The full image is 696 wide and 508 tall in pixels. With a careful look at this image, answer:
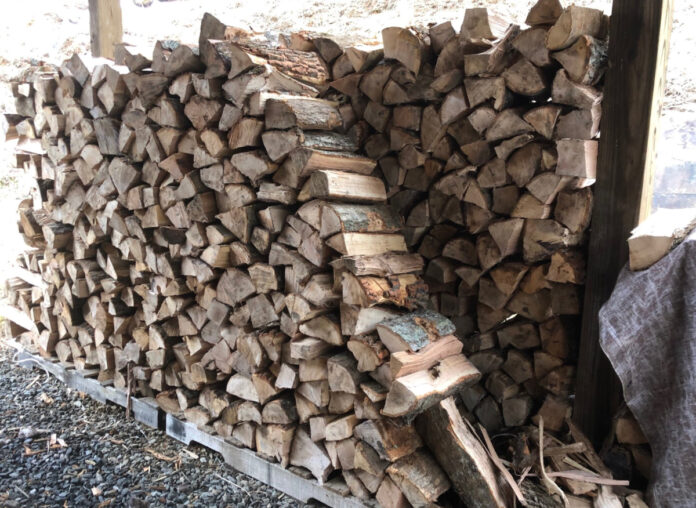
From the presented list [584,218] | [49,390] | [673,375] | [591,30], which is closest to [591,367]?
[673,375]

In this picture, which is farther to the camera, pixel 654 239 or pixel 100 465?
pixel 100 465

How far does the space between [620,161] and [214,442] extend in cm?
207

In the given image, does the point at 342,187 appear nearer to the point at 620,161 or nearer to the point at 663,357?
the point at 620,161

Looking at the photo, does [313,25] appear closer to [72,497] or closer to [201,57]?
[201,57]

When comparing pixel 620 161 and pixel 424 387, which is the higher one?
pixel 620 161

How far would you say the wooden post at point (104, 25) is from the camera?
3701 mm

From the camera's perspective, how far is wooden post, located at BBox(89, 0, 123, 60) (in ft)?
A: 12.1

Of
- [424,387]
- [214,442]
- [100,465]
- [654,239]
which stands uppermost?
[654,239]

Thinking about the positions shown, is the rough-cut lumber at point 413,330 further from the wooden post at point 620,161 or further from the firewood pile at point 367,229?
the wooden post at point 620,161

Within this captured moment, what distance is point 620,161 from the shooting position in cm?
195

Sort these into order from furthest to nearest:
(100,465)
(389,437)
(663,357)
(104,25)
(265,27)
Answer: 1. (265,27)
2. (104,25)
3. (100,465)
4. (389,437)
5. (663,357)

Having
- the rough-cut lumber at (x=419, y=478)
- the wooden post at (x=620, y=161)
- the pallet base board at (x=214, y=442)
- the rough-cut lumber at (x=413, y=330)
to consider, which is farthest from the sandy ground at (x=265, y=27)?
the rough-cut lumber at (x=419, y=478)

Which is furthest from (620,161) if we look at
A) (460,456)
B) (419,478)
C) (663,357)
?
(419,478)

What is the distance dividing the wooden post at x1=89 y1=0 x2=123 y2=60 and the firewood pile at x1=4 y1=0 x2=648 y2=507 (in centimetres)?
106
